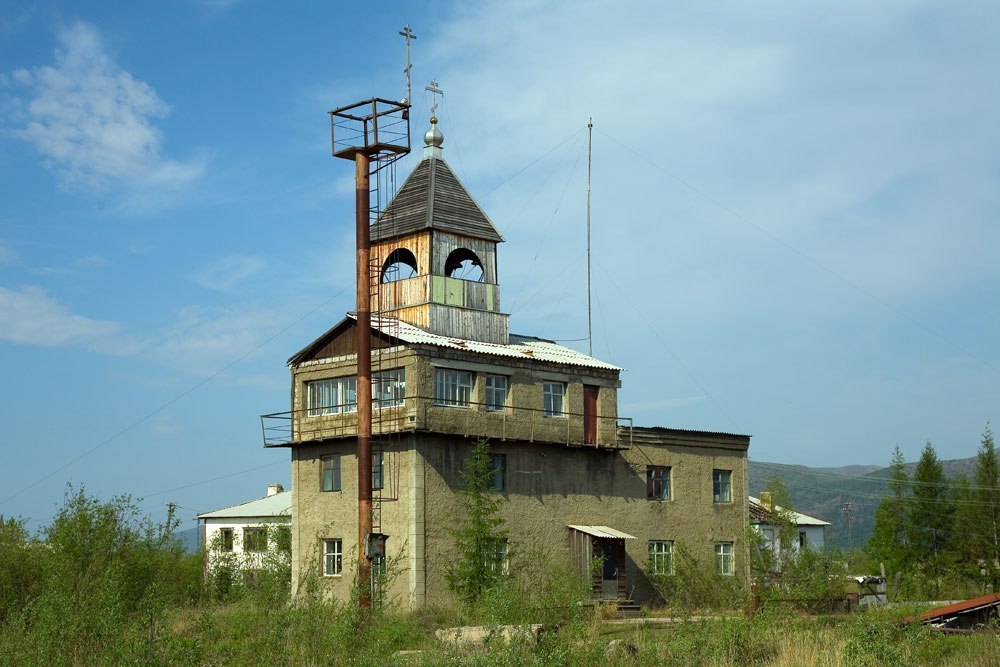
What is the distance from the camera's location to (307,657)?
66.6 ft

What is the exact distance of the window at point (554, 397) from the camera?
3888cm

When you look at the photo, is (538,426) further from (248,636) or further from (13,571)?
(248,636)

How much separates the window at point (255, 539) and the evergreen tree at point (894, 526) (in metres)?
36.1

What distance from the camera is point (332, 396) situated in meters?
37.7

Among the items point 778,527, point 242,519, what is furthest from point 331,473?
point 242,519

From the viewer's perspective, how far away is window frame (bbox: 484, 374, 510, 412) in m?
37.2

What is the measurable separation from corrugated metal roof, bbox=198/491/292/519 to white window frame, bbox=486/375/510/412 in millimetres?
28020

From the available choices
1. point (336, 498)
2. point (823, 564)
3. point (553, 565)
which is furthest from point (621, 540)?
point (336, 498)

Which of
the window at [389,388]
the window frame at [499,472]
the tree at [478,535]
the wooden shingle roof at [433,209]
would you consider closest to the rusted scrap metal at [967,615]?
the tree at [478,535]

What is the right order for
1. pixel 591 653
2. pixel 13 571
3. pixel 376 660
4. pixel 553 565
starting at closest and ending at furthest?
pixel 591 653, pixel 376 660, pixel 13 571, pixel 553 565

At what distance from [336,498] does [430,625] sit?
338 inches

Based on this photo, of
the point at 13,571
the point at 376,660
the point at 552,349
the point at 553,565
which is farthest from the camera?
the point at 552,349

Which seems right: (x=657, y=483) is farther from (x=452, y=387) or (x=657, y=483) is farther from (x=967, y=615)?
(x=967, y=615)

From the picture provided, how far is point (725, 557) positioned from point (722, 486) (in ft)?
8.28
